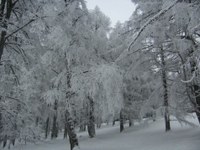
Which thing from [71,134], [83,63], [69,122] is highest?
[83,63]

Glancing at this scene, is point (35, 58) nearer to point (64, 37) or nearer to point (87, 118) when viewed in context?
point (64, 37)

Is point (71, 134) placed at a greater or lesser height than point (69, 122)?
lesser

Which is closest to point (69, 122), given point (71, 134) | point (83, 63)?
point (71, 134)

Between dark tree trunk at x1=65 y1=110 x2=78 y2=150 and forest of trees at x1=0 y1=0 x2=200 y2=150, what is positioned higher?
forest of trees at x1=0 y1=0 x2=200 y2=150

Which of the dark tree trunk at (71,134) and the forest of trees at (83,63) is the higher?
the forest of trees at (83,63)

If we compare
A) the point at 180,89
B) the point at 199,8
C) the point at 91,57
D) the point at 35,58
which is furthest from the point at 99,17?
the point at 199,8

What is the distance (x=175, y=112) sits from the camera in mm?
9867

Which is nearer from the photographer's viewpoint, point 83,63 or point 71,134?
point 71,134

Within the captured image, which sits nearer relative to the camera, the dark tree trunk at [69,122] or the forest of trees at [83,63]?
the forest of trees at [83,63]

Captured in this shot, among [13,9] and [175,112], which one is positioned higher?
[13,9]

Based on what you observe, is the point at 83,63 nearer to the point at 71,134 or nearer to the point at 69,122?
the point at 69,122

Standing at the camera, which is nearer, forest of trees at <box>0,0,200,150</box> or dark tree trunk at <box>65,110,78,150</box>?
forest of trees at <box>0,0,200,150</box>

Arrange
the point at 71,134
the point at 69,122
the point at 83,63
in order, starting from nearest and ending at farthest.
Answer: the point at 71,134, the point at 69,122, the point at 83,63

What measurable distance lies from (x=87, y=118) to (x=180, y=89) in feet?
32.9
